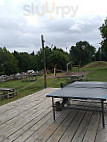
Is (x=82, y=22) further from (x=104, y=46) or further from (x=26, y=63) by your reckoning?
(x=26, y=63)

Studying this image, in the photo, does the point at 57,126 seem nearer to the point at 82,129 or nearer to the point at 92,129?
the point at 82,129

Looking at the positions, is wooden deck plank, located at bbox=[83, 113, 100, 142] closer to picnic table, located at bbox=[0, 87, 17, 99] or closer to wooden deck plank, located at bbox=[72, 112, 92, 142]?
wooden deck plank, located at bbox=[72, 112, 92, 142]

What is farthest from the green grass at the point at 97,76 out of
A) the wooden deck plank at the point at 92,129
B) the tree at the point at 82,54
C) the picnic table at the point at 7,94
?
the tree at the point at 82,54

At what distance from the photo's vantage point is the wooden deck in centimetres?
208

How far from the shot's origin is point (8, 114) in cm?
328

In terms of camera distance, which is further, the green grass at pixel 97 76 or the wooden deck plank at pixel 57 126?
the green grass at pixel 97 76

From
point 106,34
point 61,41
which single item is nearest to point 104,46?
point 106,34

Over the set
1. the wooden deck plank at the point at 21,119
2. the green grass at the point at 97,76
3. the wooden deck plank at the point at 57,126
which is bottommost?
the wooden deck plank at the point at 21,119

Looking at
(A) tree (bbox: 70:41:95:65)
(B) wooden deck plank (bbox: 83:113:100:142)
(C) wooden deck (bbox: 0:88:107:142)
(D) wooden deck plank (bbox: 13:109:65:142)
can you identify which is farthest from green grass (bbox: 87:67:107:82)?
(A) tree (bbox: 70:41:95:65)

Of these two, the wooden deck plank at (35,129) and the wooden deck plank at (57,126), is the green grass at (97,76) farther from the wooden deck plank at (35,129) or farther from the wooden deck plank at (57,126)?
the wooden deck plank at (35,129)

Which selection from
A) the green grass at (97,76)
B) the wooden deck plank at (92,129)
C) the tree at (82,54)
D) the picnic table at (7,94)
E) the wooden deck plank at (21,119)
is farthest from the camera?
the tree at (82,54)

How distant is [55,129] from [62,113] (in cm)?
81

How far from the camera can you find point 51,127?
2.46 m

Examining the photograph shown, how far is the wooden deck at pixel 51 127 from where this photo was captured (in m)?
2.08
